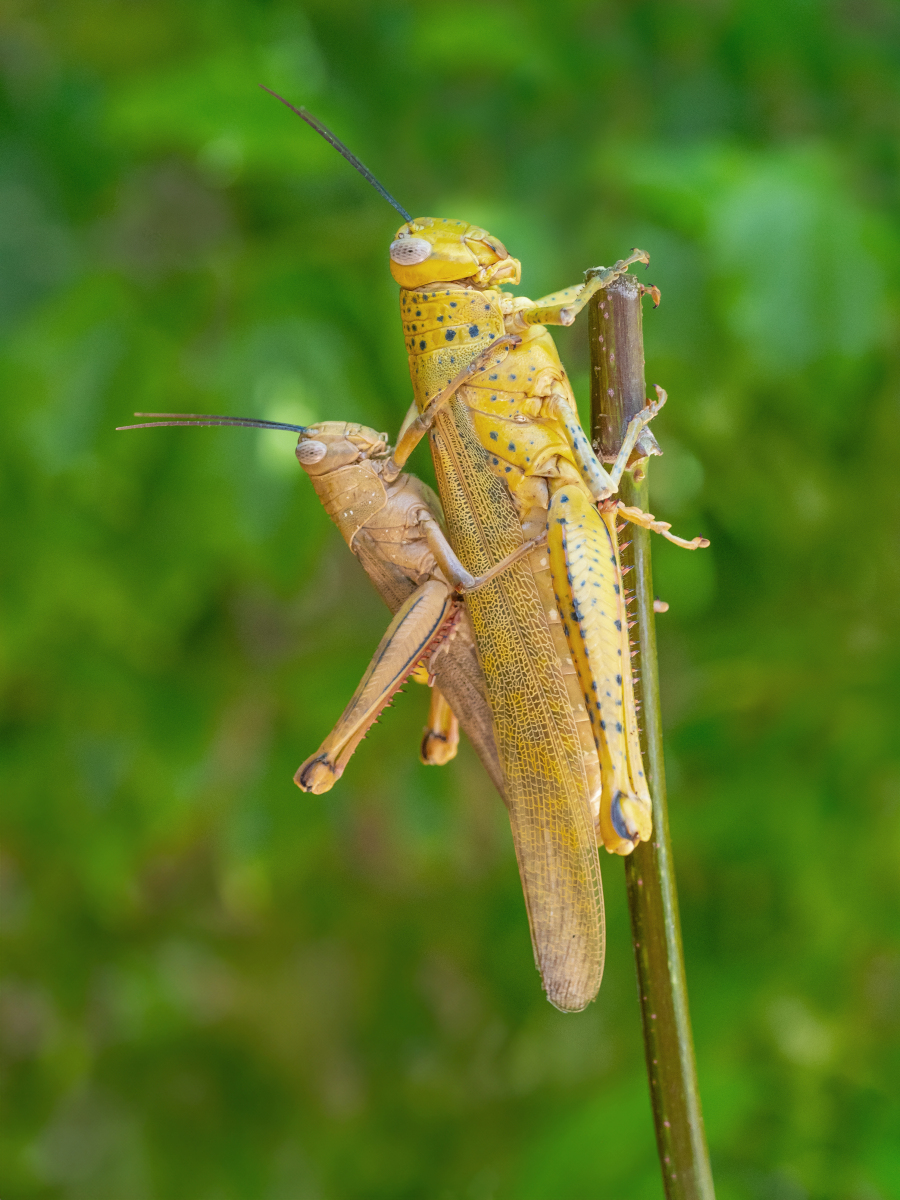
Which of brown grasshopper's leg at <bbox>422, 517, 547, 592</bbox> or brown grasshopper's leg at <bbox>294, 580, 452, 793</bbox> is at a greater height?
brown grasshopper's leg at <bbox>422, 517, 547, 592</bbox>

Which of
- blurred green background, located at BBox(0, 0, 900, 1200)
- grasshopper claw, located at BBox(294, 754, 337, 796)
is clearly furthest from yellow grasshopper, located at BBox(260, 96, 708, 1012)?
blurred green background, located at BBox(0, 0, 900, 1200)

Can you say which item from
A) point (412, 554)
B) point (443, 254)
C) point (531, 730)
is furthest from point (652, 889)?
point (443, 254)

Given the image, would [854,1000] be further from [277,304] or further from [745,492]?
[277,304]

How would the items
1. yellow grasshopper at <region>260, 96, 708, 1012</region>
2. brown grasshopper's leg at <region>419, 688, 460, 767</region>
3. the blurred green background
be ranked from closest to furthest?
yellow grasshopper at <region>260, 96, 708, 1012</region> → brown grasshopper's leg at <region>419, 688, 460, 767</region> → the blurred green background

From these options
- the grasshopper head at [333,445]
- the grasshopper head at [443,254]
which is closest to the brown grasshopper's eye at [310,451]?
the grasshopper head at [333,445]

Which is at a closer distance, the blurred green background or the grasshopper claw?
the grasshopper claw

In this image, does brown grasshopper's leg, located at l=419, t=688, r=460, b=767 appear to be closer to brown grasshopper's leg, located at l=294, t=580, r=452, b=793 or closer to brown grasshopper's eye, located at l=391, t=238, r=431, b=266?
brown grasshopper's leg, located at l=294, t=580, r=452, b=793

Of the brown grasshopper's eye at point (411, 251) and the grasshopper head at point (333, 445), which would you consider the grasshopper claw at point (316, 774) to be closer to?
the grasshopper head at point (333, 445)
